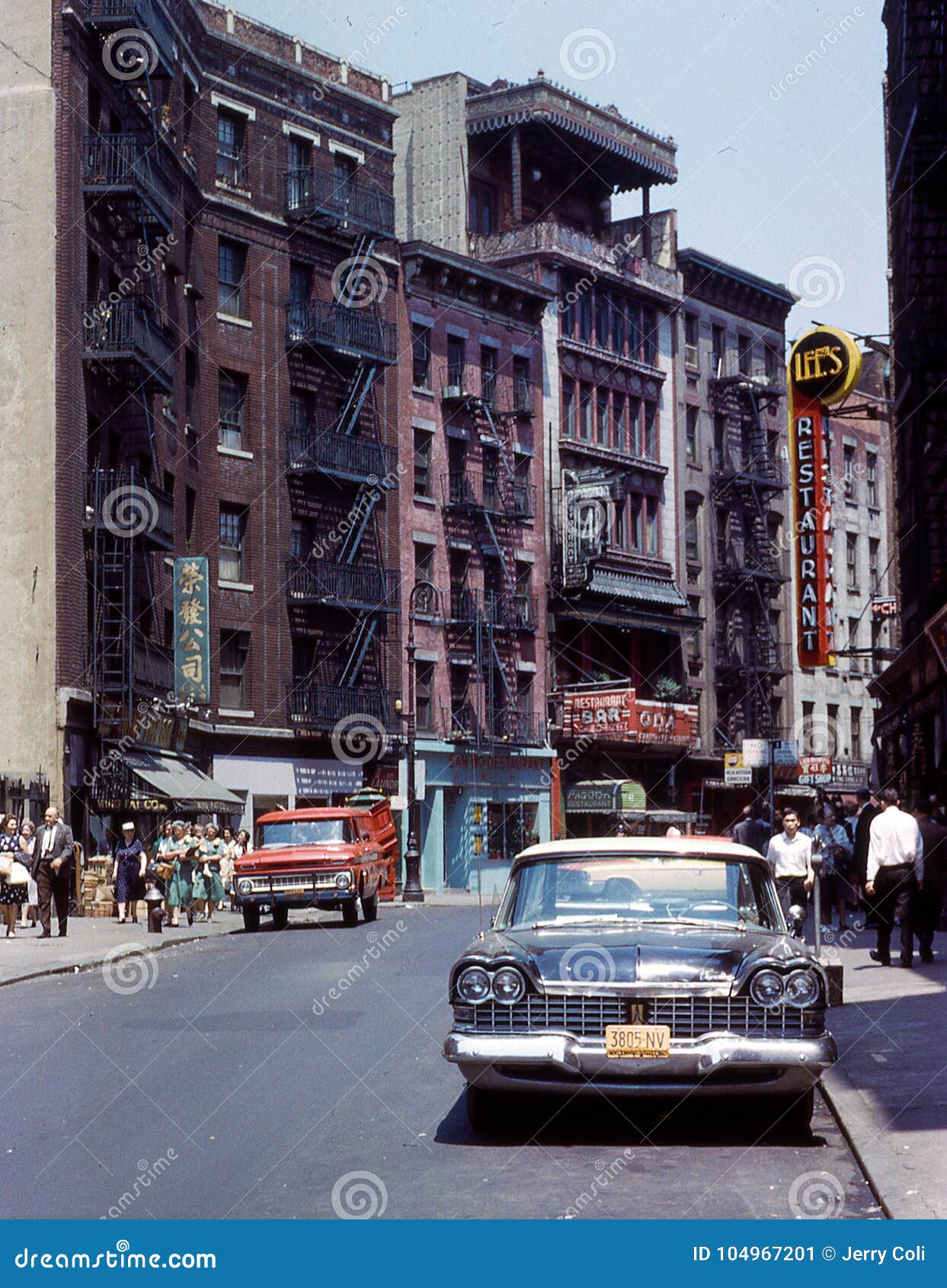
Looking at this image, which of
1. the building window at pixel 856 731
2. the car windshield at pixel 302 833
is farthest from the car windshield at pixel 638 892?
the building window at pixel 856 731

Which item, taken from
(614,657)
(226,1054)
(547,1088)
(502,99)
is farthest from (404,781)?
(547,1088)

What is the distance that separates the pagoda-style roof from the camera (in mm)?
64688

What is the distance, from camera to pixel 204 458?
51.3 m

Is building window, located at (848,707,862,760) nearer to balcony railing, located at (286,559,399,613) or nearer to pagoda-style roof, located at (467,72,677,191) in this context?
pagoda-style roof, located at (467,72,677,191)

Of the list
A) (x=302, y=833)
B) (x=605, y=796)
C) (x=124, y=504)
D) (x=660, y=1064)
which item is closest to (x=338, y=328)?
(x=124, y=504)

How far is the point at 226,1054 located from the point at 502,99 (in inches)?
2189

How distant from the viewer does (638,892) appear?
11.1 metres

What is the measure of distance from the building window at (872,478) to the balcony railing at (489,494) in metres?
24.3

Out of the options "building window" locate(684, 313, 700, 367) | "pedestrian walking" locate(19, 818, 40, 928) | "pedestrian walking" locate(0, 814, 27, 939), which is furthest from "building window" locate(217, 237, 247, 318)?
"pedestrian walking" locate(0, 814, 27, 939)

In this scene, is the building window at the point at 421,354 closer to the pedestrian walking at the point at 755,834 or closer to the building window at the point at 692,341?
the building window at the point at 692,341

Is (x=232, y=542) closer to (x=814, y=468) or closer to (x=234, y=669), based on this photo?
(x=234, y=669)

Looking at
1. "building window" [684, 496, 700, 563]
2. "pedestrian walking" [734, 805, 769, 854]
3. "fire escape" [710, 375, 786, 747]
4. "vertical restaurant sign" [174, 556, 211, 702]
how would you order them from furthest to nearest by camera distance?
"fire escape" [710, 375, 786, 747] < "building window" [684, 496, 700, 563] < "vertical restaurant sign" [174, 556, 211, 702] < "pedestrian walking" [734, 805, 769, 854]

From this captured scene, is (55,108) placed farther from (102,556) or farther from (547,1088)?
(547,1088)

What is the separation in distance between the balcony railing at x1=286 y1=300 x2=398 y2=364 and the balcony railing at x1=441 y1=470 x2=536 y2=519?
16.6 feet
